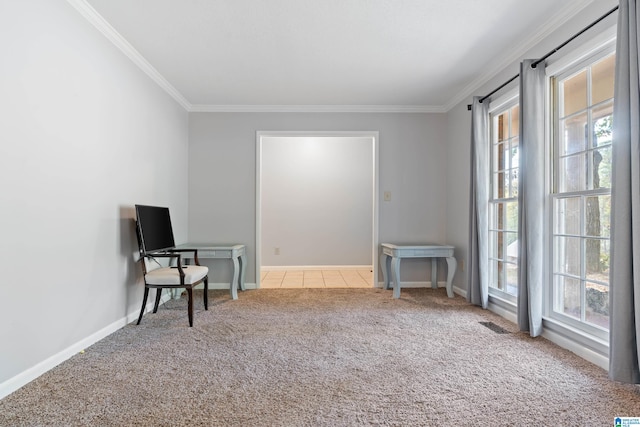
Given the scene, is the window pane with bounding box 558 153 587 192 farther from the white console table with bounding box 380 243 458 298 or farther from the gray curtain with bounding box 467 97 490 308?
the white console table with bounding box 380 243 458 298

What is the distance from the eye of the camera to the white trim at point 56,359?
1832mm

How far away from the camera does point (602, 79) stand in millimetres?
2312

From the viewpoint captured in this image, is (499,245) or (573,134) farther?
(499,245)

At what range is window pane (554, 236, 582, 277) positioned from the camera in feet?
A: 8.23

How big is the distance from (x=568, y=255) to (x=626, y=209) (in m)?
0.83

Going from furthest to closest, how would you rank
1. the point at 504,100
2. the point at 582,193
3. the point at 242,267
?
the point at 242,267, the point at 504,100, the point at 582,193

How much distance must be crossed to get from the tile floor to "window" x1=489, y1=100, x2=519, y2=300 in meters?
1.77

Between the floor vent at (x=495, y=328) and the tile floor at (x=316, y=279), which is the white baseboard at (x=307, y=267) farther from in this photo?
the floor vent at (x=495, y=328)

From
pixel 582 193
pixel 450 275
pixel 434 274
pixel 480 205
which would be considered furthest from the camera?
pixel 434 274

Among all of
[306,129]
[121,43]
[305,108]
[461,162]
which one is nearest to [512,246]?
[461,162]

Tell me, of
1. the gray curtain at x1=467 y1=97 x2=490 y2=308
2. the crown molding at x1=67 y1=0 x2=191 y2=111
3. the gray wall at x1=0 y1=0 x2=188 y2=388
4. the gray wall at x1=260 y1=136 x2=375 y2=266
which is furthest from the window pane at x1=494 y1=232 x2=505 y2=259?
the crown molding at x1=67 y1=0 x2=191 y2=111

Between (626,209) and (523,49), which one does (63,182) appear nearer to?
(626,209)

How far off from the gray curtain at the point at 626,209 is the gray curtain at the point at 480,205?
1.57 meters

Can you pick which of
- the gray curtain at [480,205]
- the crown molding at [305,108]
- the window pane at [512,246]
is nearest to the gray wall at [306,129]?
the crown molding at [305,108]
